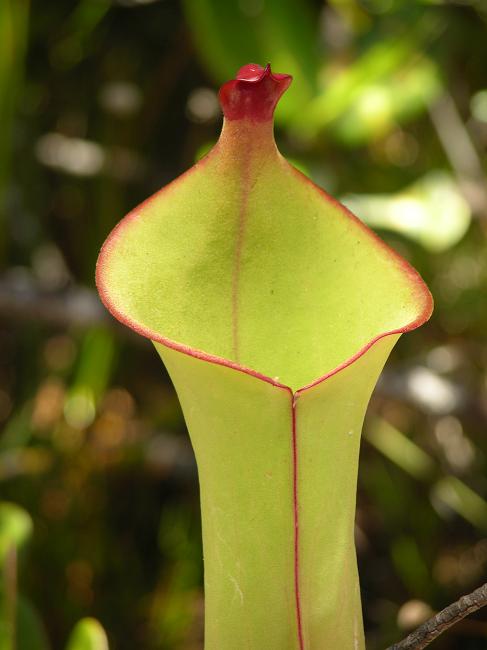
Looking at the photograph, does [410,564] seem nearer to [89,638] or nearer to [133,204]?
[89,638]

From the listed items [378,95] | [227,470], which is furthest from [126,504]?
[227,470]

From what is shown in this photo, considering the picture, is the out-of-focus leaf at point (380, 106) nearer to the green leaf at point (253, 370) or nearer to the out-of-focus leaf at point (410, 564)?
the out-of-focus leaf at point (410, 564)

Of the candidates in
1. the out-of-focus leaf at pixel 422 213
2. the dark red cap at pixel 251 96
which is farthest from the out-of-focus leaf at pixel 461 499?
the dark red cap at pixel 251 96

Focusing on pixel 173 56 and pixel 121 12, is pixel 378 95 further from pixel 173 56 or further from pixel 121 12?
pixel 121 12

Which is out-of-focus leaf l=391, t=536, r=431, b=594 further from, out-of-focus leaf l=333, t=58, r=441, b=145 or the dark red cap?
the dark red cap

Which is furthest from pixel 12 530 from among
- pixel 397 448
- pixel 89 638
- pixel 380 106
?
pixel 380 106
